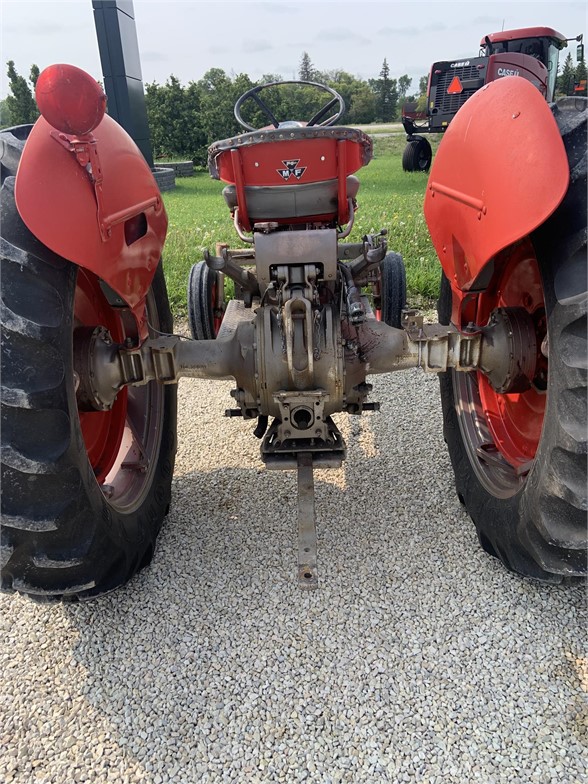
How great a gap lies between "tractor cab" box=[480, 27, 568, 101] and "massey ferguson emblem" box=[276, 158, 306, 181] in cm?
963

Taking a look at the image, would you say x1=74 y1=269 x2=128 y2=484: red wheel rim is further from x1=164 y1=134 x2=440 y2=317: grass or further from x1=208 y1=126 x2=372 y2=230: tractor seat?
x1=164 y1=134 x2=440 y2=317: grass

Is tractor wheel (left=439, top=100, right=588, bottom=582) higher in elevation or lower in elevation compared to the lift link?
higher

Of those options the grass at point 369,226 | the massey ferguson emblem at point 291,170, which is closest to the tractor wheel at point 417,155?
the grass at point 369,226

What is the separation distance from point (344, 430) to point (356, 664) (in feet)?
4.66

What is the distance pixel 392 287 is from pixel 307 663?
2181 mm

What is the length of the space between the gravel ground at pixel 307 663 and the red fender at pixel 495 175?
3.37ft

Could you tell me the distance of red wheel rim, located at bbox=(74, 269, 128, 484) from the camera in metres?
2.03

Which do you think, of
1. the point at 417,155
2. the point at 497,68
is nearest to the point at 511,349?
the point at 497,68

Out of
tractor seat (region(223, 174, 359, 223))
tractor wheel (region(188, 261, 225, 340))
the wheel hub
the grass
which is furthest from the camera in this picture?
the grass

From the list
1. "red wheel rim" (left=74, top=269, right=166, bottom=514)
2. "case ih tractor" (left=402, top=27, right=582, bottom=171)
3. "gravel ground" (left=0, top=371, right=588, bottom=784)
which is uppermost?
"case ih tractor" (left=402, top=27, right=582, bottom=171)

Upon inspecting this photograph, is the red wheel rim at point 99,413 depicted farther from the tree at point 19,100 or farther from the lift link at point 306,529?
the tree at point 19,100

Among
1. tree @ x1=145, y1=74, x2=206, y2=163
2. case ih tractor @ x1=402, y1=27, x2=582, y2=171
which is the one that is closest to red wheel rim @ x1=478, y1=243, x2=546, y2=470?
case ih tractor @ x1=402, y1=27, x2=582, y2=171

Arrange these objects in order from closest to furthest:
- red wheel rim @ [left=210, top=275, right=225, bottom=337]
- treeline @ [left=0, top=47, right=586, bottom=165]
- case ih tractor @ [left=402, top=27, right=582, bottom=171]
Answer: red wheel rim @ [left=210, top=275, right=225, bottom=337], case ih tractor @ [left=402, top=27, right=582, bottom=171], treeline @ [left=0, top=47, right=586, bottom=165]

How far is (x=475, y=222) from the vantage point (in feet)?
5.69
